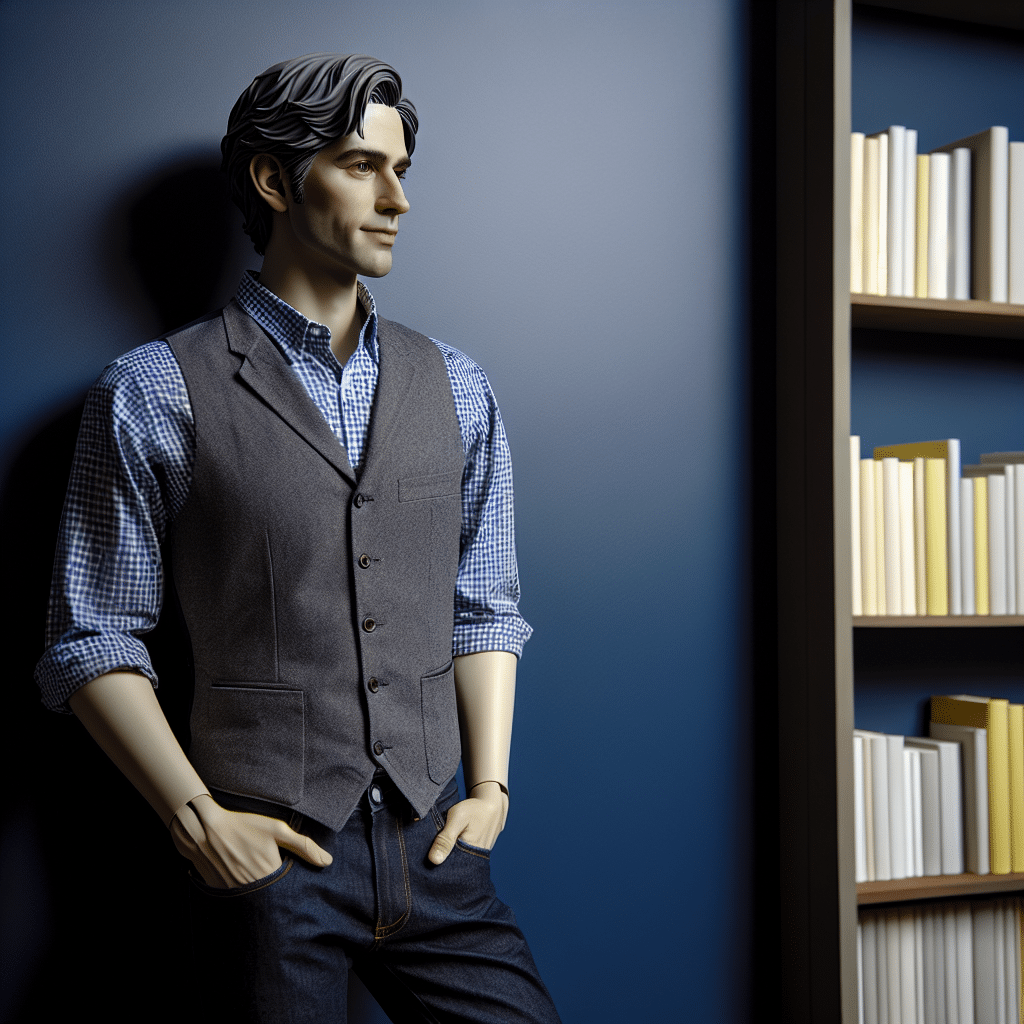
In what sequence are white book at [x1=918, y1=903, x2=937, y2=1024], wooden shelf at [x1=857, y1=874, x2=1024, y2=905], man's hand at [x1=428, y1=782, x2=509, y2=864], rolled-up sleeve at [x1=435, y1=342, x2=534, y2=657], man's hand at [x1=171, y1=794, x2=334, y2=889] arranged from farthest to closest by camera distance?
1. white book at [x1=918, y1=903, x2=937, y2=1024]
2. wooden shelf at [x1=857, y1=874, x2=1024, y2=905]
3. rolled-up sleeve at [x1=435, y1=342, x2=534, y2=657]
4. man's hand at [x1=428, y1=782, x2=509, y2=864]
5. man's hand at [x1=171, y1=794, x2=334, y2=889]

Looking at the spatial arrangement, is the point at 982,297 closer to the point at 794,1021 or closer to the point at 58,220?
the point at 794,1021

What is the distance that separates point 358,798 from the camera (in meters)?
1.28

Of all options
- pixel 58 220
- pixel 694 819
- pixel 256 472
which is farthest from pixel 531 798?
pixel 58 220

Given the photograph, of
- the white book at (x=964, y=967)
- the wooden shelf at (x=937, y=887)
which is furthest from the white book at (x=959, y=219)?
the white book at (x=964, y=967)

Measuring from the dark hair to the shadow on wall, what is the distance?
403 millimetres

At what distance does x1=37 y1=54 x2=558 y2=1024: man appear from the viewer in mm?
1252

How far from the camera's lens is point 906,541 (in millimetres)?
1873

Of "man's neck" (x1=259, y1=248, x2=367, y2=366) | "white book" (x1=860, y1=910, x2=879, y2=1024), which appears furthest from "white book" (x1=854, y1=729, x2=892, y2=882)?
"man's neck" (x1=259, y1=248, x2=367, y2=366)

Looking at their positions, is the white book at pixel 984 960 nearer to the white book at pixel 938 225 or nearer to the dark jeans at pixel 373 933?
the dark jeans at pixel 373 933

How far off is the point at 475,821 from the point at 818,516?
0.90 m

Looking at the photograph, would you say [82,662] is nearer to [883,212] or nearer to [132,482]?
[132,482]

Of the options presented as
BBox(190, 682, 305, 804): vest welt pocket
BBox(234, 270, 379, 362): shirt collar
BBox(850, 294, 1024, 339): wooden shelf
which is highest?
BBox(850, 294, 1024, 339): wooden shelf

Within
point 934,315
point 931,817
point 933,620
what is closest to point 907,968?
point 931,817

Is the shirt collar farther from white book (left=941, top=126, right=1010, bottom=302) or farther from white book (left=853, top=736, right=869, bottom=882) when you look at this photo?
white book (left=941, top=126, right=1010, bottom=302)
